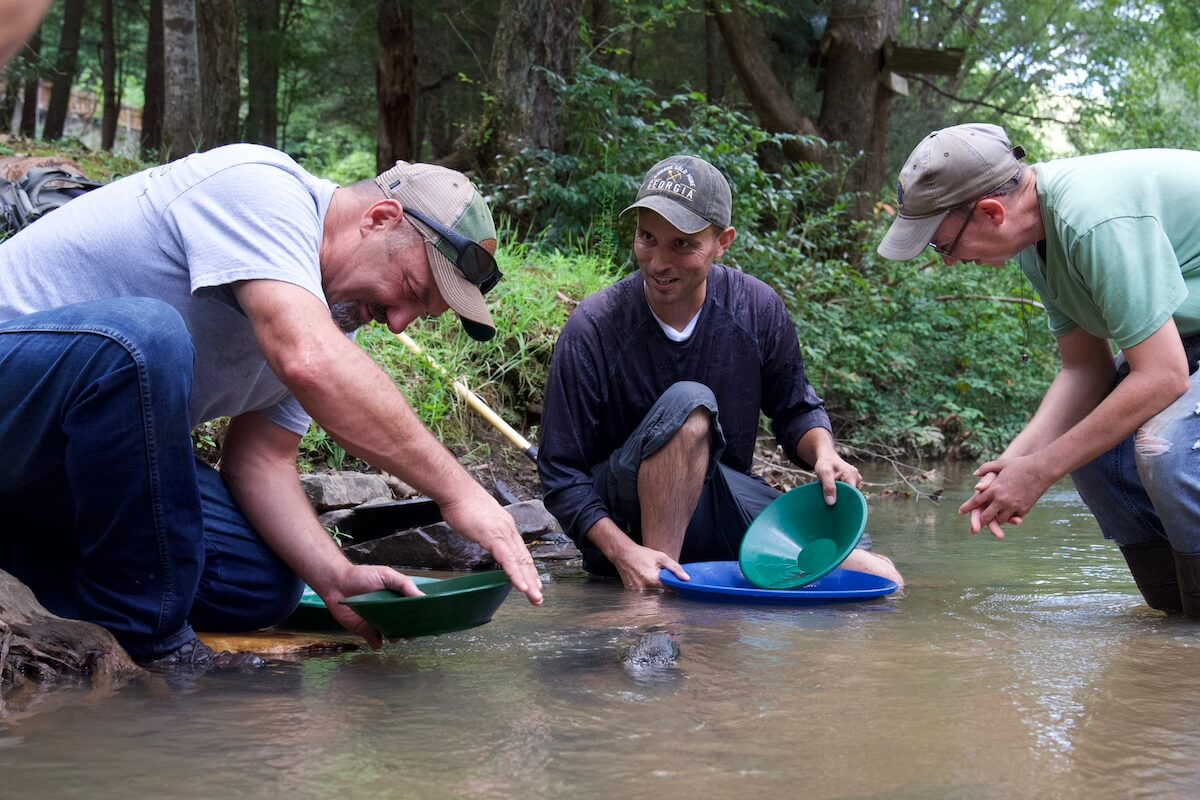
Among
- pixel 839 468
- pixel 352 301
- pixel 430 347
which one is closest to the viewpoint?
pixel 352 301

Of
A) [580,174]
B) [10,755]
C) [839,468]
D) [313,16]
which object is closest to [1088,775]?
[10,755]

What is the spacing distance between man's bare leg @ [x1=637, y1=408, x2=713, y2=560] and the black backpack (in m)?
1.87

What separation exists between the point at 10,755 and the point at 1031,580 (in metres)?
3.10

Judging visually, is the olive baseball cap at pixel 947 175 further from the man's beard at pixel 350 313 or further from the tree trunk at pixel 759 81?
the tree trunk at pixel 759 81

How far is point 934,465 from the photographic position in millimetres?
8484

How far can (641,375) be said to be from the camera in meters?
3.73

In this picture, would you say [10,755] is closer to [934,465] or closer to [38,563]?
[38,563]

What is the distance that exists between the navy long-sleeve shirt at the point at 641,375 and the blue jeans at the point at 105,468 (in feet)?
4.77

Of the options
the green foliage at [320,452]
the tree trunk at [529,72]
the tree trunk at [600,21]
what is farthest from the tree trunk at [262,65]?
the green foliage at [320,452]

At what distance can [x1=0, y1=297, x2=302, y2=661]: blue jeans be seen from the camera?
7.22 ft

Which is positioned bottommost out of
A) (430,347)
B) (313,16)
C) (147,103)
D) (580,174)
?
(430,347)

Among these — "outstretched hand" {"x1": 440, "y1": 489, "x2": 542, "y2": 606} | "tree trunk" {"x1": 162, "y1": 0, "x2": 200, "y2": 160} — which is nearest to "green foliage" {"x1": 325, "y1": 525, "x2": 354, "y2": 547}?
"outstretched hand" {"x1": 440, "y1": 489, "x2": 542, "y2": 606}

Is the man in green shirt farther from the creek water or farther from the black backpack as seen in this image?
the black backpack

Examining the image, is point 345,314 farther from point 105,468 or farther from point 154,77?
point 154,77
